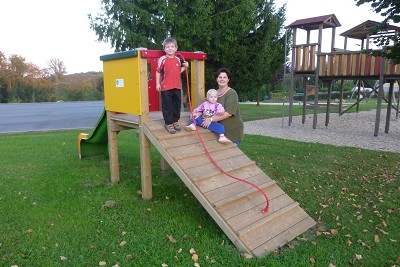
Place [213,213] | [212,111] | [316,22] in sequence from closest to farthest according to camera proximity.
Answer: [213,213] → [212,111] → [316,22]

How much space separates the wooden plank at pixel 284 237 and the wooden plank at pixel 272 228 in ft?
0.11

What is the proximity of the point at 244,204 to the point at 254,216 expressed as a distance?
192 millimetres

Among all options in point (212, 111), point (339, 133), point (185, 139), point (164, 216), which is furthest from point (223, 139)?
point (339, 133)

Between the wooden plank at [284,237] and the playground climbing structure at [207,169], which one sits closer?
the wooden plank at [284,237]

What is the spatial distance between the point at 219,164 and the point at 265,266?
1.50 meters

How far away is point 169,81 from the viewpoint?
15.1ft

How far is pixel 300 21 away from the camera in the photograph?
40.3ft

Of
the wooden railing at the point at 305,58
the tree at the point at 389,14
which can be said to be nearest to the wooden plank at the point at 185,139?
the tree at the point at 389,14

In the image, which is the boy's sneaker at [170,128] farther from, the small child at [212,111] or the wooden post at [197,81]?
the wooden post at [197,81]

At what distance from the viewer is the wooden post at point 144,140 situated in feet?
15.1

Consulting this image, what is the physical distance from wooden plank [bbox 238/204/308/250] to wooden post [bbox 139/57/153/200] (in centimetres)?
194

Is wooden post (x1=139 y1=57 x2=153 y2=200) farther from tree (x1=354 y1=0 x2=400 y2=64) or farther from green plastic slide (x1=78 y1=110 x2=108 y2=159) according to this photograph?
tree (x1=354 y1=0 x2=400 y2=64)

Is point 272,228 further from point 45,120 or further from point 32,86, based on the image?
point 32,86

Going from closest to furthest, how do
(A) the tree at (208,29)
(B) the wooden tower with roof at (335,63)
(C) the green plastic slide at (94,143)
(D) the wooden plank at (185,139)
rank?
(D) the wooden plank at (185,139) < (C) the green plastic slide at (94,143) < (B) the wooden tower with roof at (335,63) < (A) the tree at (208,29)
